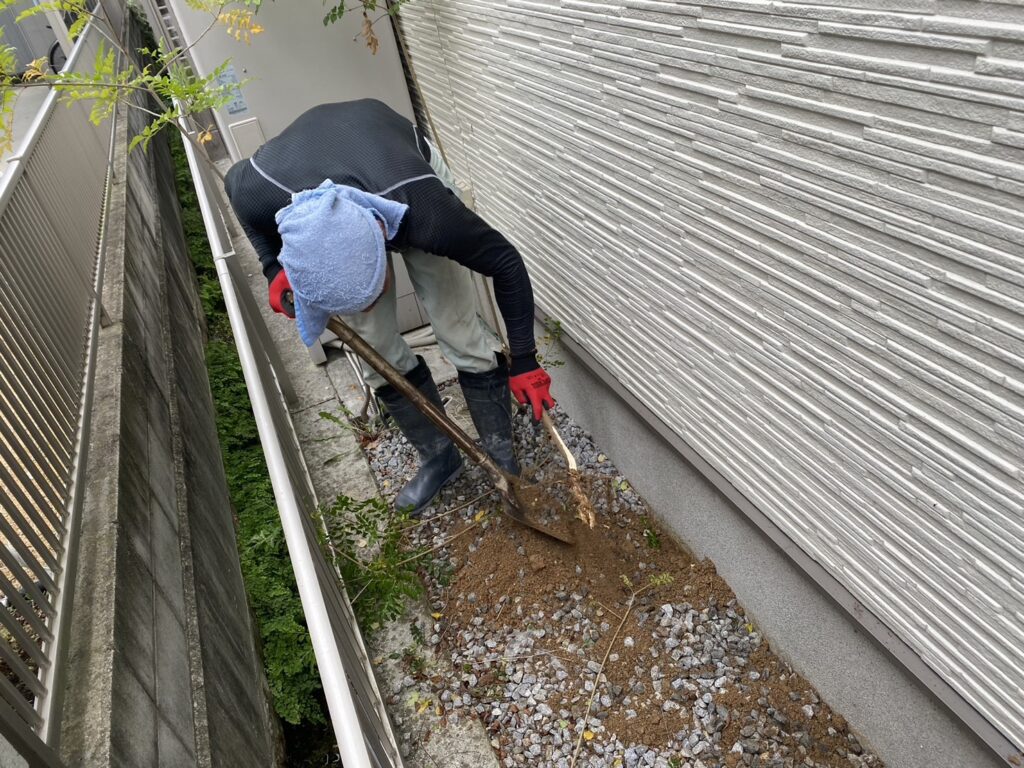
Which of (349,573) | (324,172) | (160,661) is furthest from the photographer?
(349,573)

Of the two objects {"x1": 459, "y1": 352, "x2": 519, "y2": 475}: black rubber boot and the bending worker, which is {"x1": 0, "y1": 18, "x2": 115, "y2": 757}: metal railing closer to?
the bending worker

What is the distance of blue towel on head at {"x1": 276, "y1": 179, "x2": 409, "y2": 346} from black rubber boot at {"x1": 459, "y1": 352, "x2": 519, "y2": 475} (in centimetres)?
110

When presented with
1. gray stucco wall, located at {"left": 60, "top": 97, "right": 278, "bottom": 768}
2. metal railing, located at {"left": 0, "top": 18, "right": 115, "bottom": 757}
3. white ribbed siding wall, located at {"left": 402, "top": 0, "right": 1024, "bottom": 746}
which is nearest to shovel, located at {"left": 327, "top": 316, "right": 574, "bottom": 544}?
white ribbed siding wall, located at {"left": 402, "top": 0, "right": 1024, "bottom": 746}

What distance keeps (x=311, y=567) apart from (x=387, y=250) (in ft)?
4.86

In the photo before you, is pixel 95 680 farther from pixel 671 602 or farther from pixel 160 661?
pixel 671 602

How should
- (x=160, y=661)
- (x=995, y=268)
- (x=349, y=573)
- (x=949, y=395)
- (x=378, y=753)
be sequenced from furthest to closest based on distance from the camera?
(x=349, y=573) → (x=160, y=661) → (x=378, y=753) → (x=949, y=395) → (x=995, y=268)

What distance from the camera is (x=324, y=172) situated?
9.81ft

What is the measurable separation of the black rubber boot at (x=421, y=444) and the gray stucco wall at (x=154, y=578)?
0.95 m

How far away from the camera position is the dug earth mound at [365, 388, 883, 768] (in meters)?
2.69

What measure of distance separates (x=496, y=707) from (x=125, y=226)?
151 inches

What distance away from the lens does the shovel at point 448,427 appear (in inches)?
126

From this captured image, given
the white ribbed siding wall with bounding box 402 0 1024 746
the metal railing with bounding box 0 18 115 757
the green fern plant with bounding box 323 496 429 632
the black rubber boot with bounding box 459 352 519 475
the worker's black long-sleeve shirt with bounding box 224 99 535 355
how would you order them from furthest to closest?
the black rubber boot with bounding box 459 352 519 475 < the green fern plant with bounding box 323 496 429 632 < the worker's black long-sleeve shirt with bounding box 224 99 535 355 < the metal railing with bounding box 0 18 115 757 < the white ribbed siding wall with bounding box 402 0 1024 746

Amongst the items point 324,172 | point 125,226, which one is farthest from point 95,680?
point 125,226

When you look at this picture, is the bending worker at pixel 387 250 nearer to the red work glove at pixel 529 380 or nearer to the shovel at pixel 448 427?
the red work glove at pixel 529 380
